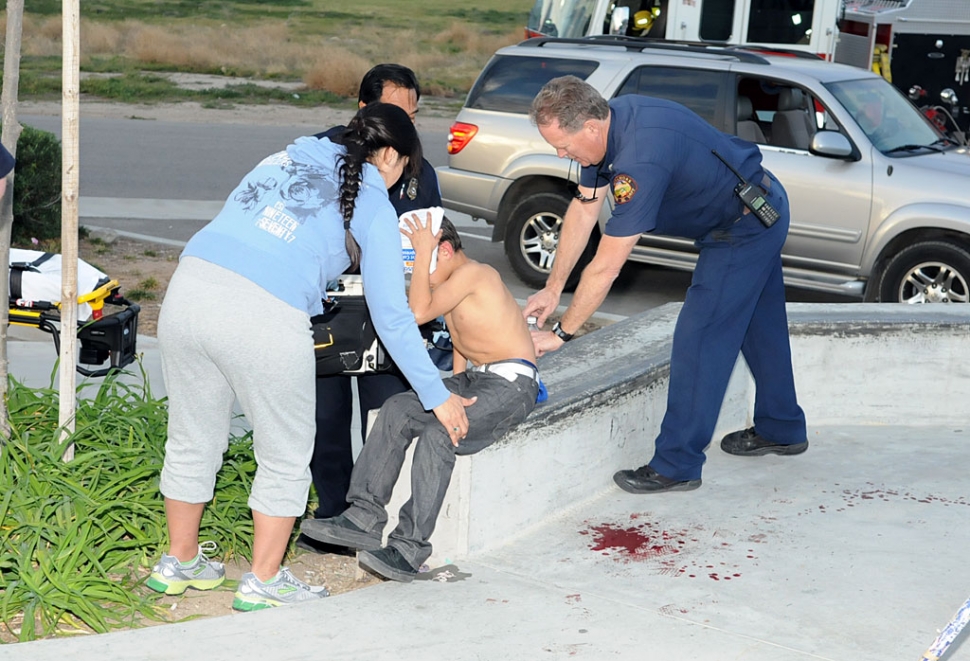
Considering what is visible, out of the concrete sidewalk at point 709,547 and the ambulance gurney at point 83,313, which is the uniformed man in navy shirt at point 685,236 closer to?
the concrete sidewalk at point 709,547

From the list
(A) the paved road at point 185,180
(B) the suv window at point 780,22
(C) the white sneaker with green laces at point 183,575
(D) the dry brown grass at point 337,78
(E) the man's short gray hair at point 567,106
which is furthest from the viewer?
(D) the dry brown grass at point 337,78

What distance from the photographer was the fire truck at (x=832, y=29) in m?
14.0

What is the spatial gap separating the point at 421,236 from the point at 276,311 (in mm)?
744

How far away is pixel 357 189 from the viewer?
3.58 m

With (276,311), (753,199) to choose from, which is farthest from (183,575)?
(753,199)

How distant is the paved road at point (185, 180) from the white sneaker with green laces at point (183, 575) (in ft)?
16.9

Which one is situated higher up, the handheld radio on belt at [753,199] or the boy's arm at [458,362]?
the handheld radio on belt at [753,199]

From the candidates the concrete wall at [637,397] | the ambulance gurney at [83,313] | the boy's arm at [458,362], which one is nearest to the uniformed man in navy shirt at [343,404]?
the boy's arm at [458,362]

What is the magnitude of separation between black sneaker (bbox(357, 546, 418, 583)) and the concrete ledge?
0.23 metres

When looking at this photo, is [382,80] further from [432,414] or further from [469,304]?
[432,414]

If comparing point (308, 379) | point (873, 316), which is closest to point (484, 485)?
point (308, 379)

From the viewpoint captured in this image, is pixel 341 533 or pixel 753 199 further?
pixel 753 199

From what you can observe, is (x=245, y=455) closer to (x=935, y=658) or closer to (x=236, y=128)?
(x=935, y=658)

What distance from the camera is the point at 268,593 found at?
151 inches
